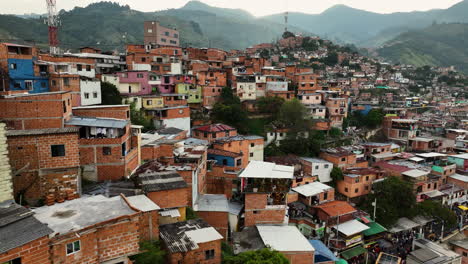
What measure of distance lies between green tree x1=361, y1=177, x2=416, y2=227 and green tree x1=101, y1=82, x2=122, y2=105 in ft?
81.6

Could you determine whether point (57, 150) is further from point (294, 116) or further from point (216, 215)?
point (294, 116)

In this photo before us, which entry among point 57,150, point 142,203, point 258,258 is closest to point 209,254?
point 258,258

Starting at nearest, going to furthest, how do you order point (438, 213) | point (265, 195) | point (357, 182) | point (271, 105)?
point (265, 195) → point (438, 213) → point (357, 182) → point (271, 105)

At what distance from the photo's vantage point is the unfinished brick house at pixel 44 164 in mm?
12195

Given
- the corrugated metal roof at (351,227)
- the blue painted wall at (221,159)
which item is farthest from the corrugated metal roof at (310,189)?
the blue painted wall at (221,159)

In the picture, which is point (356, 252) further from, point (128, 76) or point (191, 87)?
point (128, 76)

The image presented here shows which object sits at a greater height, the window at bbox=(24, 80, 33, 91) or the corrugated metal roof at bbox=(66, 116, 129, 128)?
the window at bbox=(24, 80, 33, 91)

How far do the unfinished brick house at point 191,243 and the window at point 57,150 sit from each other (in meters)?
5.08

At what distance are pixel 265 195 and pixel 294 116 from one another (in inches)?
728

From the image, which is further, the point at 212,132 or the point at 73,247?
the point at 212,132

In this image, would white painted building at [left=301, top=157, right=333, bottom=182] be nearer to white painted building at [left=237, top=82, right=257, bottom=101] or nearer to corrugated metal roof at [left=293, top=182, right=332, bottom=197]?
corrugated metal roof at [left=293, top=182, right=332, bottom=197]

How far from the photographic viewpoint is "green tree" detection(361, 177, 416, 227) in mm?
26922

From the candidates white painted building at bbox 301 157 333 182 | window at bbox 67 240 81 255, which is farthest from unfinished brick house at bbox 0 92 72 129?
white painted building at bbox 301 157 333 182

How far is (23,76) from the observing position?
2369 centimetres
